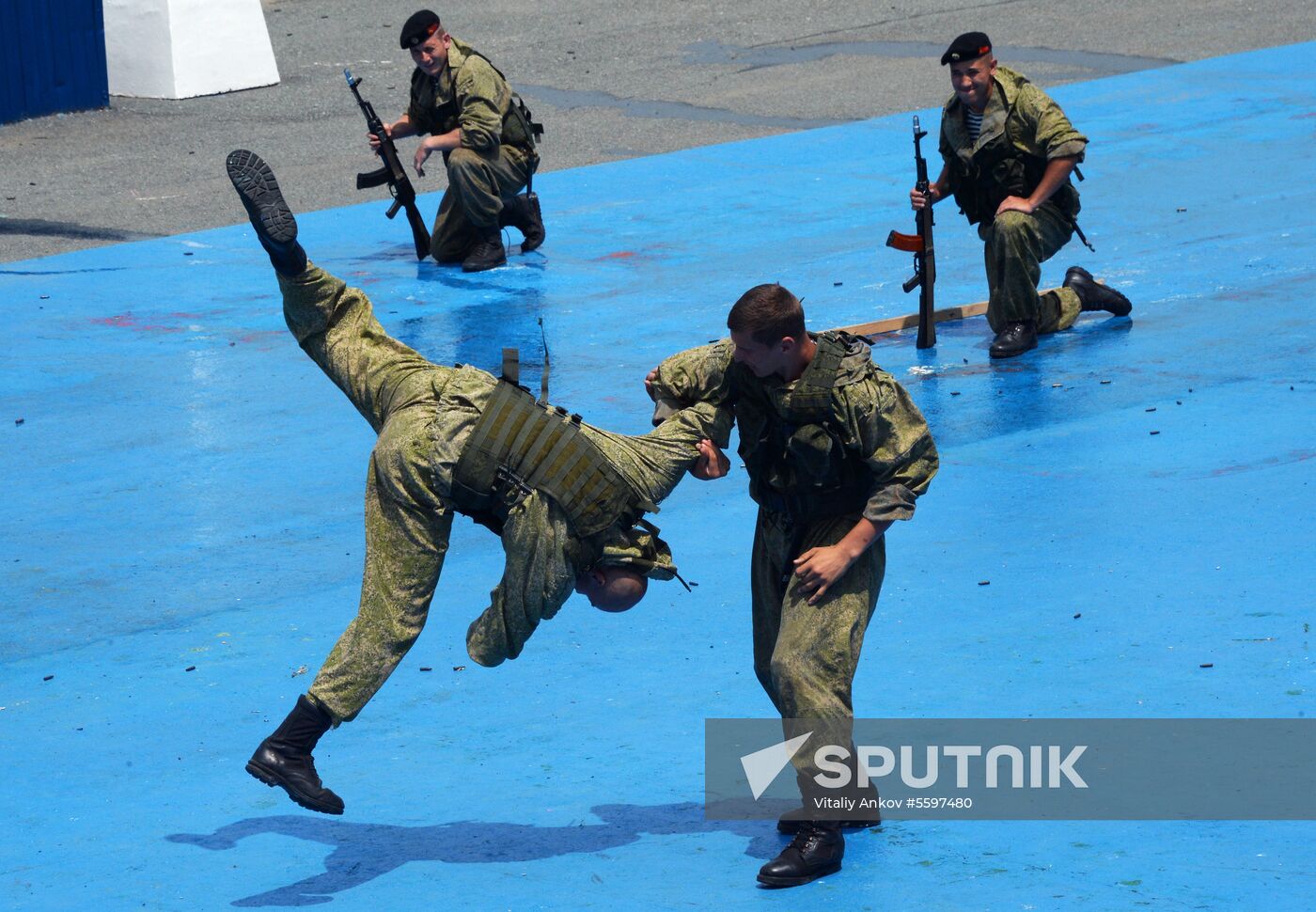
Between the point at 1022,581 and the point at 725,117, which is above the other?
the point at 725,117

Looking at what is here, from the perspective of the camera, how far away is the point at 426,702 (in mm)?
6293

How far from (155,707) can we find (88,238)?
26.3 feet

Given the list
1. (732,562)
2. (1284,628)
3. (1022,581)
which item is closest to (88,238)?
(732,562)

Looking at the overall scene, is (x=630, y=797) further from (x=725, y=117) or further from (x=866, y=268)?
(x=725, y=117)

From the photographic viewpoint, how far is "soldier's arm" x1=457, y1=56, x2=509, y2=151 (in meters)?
12.2

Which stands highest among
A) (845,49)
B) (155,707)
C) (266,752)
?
(845,49)

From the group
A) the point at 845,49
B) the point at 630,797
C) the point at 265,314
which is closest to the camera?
the point at 630,797

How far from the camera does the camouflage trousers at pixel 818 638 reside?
4973mm

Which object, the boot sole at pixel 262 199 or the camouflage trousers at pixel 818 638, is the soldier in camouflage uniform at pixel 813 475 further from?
the boot sole at pixel 262 199

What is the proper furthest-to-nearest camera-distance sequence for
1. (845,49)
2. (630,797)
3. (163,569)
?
(845,49) < (163,569) < (630,797)

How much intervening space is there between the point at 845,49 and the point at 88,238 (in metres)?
9.13

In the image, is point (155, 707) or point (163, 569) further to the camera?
point (163, 569)

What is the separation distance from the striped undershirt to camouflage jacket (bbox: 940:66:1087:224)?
0.02m

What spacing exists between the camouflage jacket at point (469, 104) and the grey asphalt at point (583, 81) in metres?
2.18
